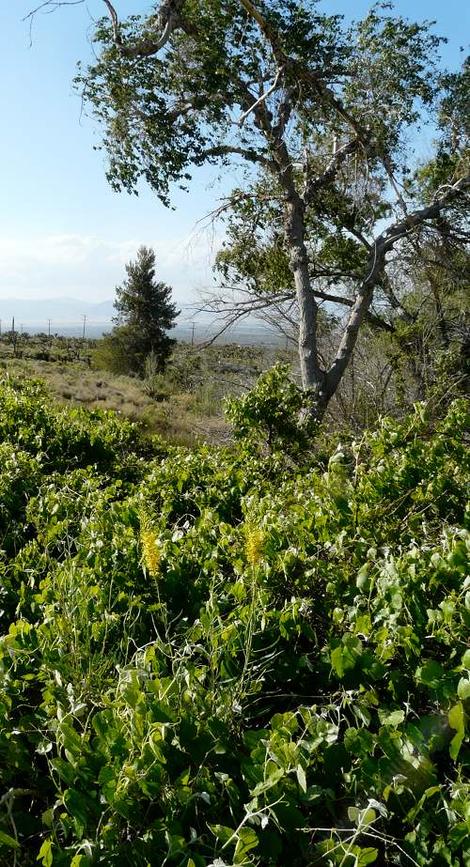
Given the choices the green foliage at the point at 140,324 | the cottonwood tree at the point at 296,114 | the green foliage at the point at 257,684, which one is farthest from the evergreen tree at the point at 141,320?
the green foliage at the point at 257,684

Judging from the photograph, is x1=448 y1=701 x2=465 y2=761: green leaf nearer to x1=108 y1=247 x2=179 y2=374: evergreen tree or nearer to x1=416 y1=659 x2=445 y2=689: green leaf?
x1=416 y1=659 x2=445 y2=689: green leaf

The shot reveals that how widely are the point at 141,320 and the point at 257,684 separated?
32067mm

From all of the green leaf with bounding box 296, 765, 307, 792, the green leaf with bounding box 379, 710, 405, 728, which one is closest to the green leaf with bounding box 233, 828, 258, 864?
the green leaf with bounding box 296, 765, 307, 792

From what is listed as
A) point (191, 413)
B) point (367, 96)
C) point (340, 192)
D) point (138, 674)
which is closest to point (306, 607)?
point (138, 674)

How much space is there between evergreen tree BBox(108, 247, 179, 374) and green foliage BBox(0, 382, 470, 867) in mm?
28269

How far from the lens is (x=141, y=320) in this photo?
107 feet

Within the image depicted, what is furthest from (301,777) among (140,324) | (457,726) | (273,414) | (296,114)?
(140,324)

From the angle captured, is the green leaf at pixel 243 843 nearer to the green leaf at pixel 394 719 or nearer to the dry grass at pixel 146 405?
the green leaf at pixel 394 719

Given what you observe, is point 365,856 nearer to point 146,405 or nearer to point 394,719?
point 394,719

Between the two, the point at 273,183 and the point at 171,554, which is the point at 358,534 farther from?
the point at 273,183

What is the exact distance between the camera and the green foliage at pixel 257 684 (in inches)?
51.8

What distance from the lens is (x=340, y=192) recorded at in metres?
9.70

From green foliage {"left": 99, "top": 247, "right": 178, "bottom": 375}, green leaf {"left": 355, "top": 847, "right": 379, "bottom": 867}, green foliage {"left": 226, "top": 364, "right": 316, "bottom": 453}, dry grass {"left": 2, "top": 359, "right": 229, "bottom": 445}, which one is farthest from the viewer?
green foliage {"left": 99, "top": 247, "right": 178, "bottom": 375}

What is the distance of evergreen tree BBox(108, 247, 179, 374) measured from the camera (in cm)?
3186
